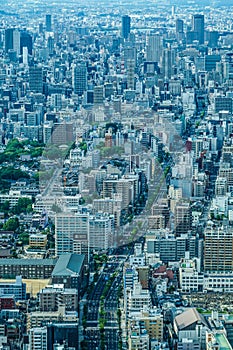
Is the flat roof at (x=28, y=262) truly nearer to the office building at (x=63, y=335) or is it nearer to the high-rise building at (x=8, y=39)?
the office building at (x=63, y=335)

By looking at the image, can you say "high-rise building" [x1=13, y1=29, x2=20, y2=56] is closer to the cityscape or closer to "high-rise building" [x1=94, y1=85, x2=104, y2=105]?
the cityscape

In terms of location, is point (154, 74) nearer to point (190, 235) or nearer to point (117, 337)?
point (190, 235)

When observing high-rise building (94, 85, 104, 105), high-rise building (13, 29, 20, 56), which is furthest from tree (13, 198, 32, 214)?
high-rise building (13, 29, 20, 56)

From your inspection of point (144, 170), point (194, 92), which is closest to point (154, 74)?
point (194, 92)

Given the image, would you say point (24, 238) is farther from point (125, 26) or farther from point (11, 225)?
point (125, 26)

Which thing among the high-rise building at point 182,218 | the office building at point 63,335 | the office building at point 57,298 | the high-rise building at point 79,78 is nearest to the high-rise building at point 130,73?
the high-rise building at point 79,78

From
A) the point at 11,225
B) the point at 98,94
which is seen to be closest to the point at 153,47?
the point at 98,94
